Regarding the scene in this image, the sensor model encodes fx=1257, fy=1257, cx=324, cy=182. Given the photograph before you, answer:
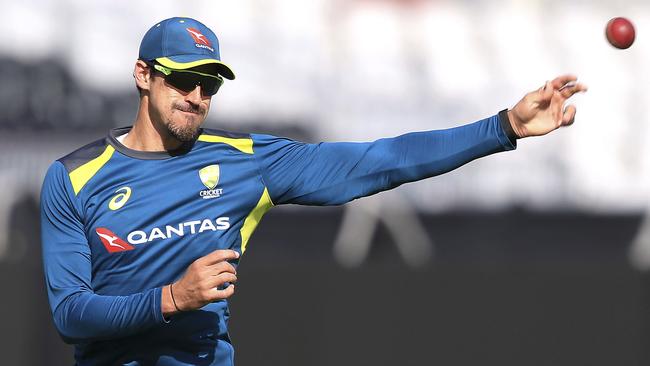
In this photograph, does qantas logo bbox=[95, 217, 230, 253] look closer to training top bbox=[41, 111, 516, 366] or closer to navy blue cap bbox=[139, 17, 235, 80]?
training top bbox=[41, 111, 516, 366]

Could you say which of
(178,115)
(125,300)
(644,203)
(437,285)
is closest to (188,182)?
(178,115)

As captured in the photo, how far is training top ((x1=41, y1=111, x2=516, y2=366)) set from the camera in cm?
455

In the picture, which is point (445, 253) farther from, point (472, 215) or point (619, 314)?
point (619, 314)

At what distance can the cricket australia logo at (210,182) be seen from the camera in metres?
4.75

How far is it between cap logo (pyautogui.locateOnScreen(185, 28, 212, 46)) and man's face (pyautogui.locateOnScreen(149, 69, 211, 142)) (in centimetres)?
17

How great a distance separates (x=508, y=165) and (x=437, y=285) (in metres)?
1.31

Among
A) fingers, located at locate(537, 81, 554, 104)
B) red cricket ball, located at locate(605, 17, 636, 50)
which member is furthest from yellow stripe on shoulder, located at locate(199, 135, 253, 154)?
red cricket ball, located at locate(605, 17, 636, 50)

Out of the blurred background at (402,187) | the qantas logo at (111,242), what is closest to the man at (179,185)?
the qantas logo at (111,242)

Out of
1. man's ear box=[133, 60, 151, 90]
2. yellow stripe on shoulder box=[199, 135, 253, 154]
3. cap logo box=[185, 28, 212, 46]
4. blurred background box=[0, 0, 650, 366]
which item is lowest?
blurred background box=[0, 0, 650, 366]

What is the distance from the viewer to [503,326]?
9.07 m

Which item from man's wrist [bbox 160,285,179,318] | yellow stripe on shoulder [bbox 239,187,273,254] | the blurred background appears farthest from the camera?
the blurred background

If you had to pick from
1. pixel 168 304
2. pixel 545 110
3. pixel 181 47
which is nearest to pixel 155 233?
pixel 168 304

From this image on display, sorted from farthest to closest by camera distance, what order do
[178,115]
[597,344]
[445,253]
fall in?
[445,253] → [597,344] → [178,115]

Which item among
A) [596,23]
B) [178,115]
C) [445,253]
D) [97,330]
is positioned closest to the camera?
[97,330]
